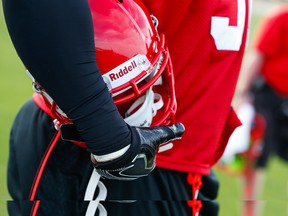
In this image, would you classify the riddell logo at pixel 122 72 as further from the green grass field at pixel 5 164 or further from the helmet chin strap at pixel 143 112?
the green grass field at pixel 5 164

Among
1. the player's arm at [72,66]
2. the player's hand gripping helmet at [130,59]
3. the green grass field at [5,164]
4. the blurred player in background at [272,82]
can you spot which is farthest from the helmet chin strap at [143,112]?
the blurred player in background at [272,82]

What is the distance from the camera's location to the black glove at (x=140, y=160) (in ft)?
4.26

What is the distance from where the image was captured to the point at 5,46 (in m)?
9.99

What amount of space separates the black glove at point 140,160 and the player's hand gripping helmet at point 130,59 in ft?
0.24

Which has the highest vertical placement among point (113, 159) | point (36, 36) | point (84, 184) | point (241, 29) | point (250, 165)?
point (36, 36)

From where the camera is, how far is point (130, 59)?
1382 millimetres

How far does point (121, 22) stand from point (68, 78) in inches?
8.5

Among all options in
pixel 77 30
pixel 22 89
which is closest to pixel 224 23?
pixel 77 30

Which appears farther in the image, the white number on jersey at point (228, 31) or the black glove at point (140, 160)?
the white number on jersey at point (228, 31)

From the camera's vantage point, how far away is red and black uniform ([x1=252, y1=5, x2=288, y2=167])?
15.3ft

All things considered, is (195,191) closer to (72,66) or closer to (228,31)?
(228,31)

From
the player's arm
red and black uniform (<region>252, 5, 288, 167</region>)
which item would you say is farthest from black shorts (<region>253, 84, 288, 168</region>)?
the player's arm

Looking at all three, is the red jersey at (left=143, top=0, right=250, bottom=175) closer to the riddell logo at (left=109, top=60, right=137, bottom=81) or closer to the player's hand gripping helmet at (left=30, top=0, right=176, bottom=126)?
the player's hand gripping helmet at (left=30, top=0, right=176, bottom=126)

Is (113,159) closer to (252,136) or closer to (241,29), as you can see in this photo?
(241,29)
